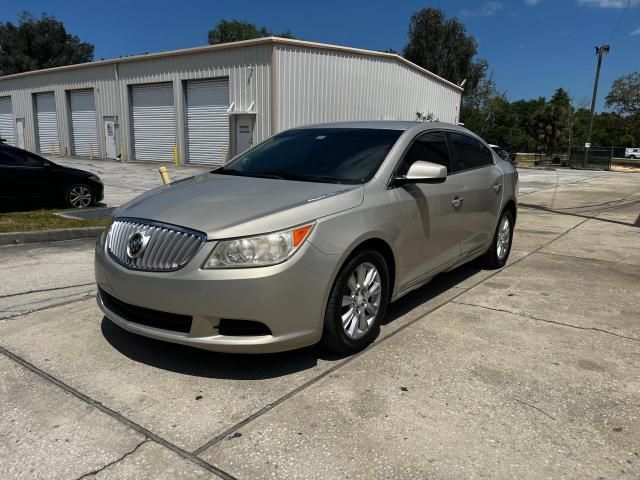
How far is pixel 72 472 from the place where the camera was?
2.41 m

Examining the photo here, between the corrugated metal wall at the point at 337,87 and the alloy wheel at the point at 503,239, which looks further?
the corrugated metal wall at the point at 337,87

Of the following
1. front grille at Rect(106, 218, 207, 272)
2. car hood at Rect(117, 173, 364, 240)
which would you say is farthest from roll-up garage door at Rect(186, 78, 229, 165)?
front grille at Rect(106, 218, 207, 272)

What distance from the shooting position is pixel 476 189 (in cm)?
524

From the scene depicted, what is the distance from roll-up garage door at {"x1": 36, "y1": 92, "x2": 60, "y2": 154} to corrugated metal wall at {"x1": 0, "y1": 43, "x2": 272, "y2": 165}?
48cm

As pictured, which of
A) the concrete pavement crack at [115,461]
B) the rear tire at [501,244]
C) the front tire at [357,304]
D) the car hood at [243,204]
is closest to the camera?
the concrete pavement crack at [115,461]

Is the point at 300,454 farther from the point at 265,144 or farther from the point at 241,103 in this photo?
the point at 241,103

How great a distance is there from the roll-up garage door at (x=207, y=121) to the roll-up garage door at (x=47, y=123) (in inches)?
487

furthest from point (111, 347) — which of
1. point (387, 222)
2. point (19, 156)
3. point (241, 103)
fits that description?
point (241, 103)

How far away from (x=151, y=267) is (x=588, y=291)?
447 cm

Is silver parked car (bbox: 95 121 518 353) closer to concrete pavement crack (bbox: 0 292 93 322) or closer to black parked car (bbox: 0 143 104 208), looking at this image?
concrete pavement crack (bbox: 0 292 93 322)

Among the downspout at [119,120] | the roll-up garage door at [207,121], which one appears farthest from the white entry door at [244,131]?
the downspout at [119,120]

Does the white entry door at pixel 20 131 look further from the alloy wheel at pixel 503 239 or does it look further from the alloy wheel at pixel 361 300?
the alloy wheel at pixel 361 300

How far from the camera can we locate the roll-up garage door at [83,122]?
2975 cm

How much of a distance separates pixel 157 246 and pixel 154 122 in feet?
82.5
